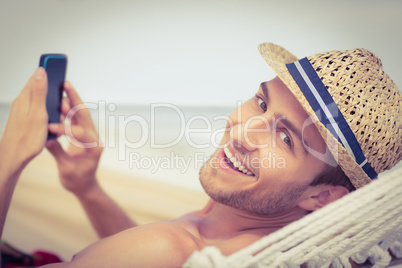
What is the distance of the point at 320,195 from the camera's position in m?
0.88

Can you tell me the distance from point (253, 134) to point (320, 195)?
219mm

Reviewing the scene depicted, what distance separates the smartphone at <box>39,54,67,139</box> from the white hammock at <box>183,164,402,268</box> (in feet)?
1.88

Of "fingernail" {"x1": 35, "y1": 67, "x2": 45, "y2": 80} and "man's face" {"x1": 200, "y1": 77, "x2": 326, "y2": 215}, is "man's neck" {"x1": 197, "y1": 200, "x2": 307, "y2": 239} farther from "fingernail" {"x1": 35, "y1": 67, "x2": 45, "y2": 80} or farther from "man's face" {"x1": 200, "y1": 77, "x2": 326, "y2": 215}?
"fingernail" {"x1": 35, "y1": 67, "x2": 45, "y2": 80}

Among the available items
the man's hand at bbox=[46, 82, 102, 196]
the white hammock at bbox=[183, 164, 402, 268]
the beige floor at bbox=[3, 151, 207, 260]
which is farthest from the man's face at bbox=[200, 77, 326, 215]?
the beige floor at bbox=[3, 151, 207, 260]

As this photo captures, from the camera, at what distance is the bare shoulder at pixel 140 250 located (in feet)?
2.28

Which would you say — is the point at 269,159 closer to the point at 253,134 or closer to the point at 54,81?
the point at 253,134

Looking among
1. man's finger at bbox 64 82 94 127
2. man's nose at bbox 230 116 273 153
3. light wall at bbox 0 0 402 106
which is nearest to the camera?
man's nose at bbox 230 116 273 153

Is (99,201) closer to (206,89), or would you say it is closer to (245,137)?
(245,137)

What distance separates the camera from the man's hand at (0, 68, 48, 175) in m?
0.84

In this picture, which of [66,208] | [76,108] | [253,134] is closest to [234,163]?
[253,134]

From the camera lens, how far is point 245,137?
0.86 metres

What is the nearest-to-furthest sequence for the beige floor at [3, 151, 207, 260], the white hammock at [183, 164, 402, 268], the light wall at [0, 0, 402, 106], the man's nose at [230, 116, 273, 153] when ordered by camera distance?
the white hammock at [183, 164, 402, 268] < the man's nose at [230, 116, 273, 153] < the light wall at [0, 0, 402, 106] < the beige floor at [3, 151, 207, 260]

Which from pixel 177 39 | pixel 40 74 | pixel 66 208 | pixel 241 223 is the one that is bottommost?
pixel 66 208

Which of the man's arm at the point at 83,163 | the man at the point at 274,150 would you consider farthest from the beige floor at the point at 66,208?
the man at the point at 274,150
